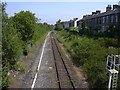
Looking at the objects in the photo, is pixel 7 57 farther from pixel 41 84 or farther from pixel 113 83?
pixel 113 83

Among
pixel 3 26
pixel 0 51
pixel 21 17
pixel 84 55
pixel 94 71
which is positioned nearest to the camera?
pixel 0 51

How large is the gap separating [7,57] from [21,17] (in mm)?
8960

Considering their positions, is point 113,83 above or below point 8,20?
below

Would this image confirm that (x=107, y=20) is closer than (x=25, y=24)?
No

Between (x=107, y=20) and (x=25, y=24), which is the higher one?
(x=107, y=20)

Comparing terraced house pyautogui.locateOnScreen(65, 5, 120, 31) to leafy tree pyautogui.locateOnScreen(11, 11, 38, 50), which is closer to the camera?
leafy tree pyautogui.locateOnScreen(11, 11, 38, 50)

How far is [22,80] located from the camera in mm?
11672

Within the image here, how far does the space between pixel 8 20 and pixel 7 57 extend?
2.16 metres

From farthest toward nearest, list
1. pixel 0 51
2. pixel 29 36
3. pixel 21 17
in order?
pixel 29 36 → pixel 21 17 → pixel 0 51

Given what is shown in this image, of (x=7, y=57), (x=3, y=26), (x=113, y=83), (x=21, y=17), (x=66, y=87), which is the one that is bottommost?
(x=66, y=87)

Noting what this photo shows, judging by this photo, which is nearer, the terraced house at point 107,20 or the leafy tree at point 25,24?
the leafy tree at point 25,24

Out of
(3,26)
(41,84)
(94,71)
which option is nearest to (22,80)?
(41,84)

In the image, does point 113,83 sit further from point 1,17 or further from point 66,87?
point 1,17

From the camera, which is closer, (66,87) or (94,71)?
(66,87)
